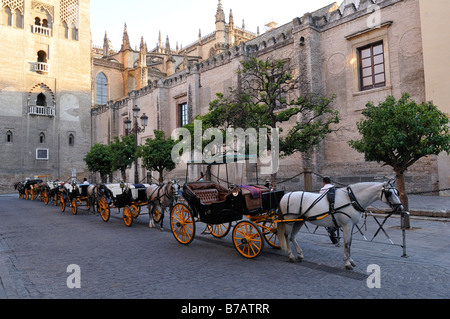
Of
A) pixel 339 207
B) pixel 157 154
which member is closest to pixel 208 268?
pixel 339 207

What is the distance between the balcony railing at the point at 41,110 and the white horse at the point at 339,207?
3434 centimetres

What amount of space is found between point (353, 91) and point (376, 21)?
3.41 meters

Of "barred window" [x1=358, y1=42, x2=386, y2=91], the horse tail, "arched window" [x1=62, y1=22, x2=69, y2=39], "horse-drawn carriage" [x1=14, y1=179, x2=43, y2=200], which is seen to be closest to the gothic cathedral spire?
"arched window" [x1=62, y1=22, x2=69, y2=39]


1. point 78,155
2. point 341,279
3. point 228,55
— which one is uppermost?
point 228,55

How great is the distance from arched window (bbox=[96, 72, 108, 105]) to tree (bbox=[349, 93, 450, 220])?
39067mm

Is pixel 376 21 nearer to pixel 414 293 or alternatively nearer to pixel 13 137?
pixel 414 293

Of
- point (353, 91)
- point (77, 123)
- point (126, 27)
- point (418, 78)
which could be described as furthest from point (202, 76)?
point (126, 27)

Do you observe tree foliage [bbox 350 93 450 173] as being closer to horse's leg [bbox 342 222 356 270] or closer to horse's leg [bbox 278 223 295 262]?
horse's leg [bbox 342 222 356 270]

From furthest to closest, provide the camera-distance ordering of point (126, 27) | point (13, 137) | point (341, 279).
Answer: point (126, 27), point (13, 137), point (341, 279)

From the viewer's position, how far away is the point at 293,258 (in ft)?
17.4

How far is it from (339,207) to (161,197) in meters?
5.26

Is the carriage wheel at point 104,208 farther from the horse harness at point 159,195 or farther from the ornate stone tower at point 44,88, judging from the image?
the ornate stone tower at point 44,88

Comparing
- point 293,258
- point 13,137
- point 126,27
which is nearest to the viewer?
point 293,258

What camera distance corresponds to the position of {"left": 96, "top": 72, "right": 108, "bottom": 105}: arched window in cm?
4147
